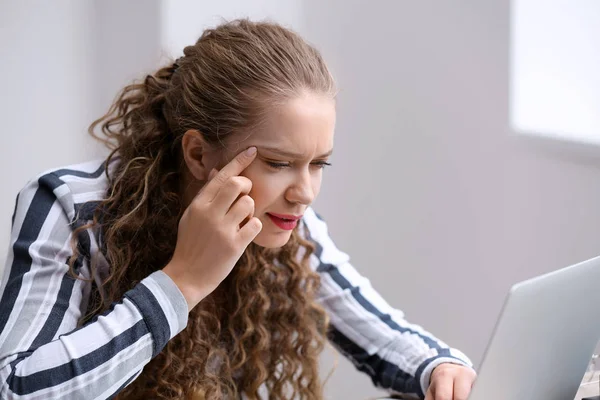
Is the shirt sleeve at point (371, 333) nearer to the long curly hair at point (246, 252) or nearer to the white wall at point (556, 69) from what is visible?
the long curly hair at point (246, 252)

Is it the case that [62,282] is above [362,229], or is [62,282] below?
above

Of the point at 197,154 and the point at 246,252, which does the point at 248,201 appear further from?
the point at 246,252

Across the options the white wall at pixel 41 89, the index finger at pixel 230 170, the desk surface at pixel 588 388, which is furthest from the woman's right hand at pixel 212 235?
the white wall at pixel 41 89

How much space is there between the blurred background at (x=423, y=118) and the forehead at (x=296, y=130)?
760 mm

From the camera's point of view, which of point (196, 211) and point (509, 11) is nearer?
point (196, 211)

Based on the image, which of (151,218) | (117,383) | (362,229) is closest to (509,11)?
(362,229)

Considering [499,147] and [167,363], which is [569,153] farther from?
[167,363]

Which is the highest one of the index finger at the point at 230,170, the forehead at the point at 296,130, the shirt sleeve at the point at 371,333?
the forehead at the point at 296,130

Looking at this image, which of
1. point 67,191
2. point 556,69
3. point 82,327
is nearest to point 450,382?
point 82,327

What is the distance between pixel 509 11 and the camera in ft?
6.29

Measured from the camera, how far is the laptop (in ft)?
2.97

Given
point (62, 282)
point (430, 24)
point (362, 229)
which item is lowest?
point (362, 229)

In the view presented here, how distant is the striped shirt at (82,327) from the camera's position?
1.09 metres

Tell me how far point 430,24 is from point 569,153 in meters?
0.53
